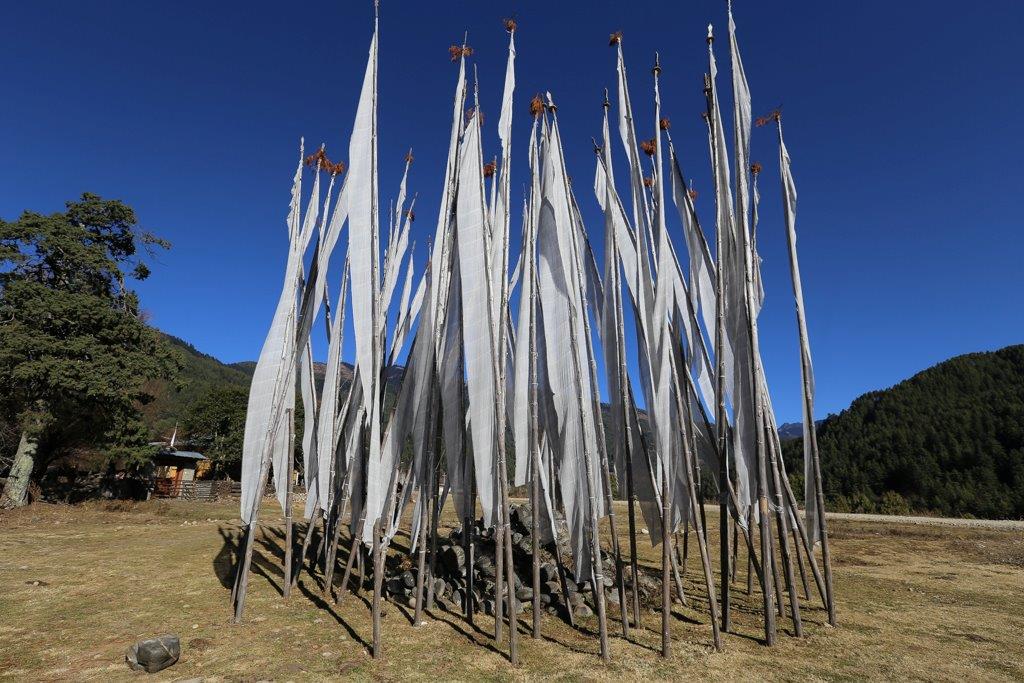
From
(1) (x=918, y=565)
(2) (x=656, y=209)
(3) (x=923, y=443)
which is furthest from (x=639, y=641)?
(3) (x=923, y=443)

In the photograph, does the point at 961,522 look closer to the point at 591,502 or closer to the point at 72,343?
the point at 591,502

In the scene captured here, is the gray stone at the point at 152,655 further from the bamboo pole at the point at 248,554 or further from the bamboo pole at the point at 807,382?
the bamboo pole at the point at 807,382

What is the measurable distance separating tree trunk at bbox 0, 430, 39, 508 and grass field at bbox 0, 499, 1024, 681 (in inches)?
305

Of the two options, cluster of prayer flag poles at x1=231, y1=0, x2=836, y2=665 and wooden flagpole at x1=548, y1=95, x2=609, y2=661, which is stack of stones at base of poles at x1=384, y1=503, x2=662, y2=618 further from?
wooden flagpole at x1=548, y1=95, x2=609, y2=661

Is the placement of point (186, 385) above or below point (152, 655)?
above

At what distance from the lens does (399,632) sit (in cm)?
655

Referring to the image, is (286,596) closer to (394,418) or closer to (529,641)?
(394,418)

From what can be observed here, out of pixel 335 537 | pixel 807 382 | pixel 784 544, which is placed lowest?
pixel 335 537

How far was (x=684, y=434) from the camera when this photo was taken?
633cm

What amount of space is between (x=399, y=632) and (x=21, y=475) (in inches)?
696

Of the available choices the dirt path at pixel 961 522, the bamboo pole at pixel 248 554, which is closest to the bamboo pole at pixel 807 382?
the bamboo pole at pixel 248 554

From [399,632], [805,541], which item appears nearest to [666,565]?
[805,541]

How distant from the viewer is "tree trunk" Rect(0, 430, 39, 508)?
52.7 feet

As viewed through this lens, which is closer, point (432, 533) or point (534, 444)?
point (534, 444)
